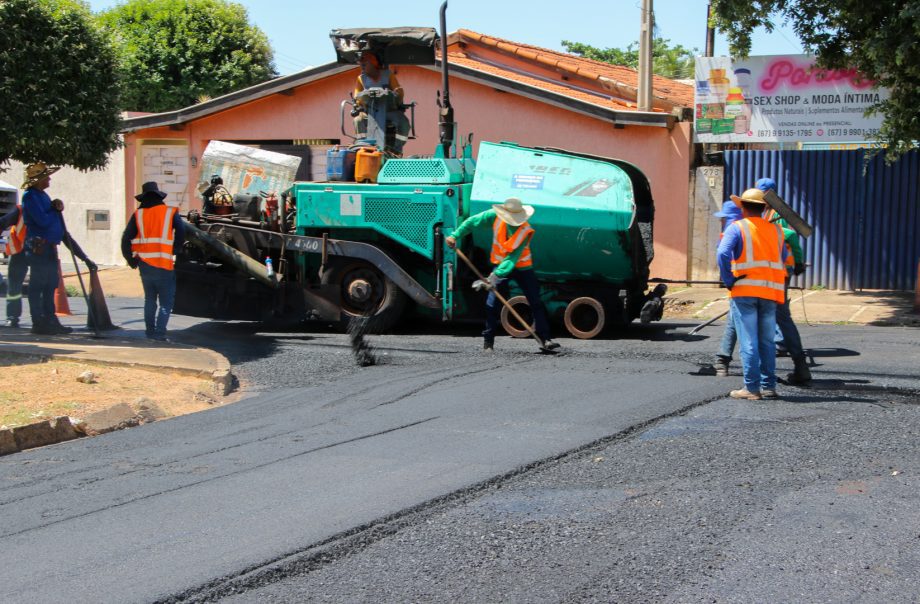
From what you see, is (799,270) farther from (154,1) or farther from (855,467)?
(154,1)

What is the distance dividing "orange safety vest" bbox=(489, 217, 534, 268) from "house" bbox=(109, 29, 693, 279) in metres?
6.74

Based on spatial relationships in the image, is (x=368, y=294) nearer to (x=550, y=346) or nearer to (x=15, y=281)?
(x=550, y=346)

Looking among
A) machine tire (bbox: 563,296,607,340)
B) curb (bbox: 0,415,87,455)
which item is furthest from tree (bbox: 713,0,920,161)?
curb (bbox: 0,415,87,455)

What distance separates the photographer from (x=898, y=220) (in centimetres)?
1485

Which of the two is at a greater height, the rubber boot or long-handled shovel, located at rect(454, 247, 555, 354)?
long-handled shovel, located at rect(454, 247, 555, 354)

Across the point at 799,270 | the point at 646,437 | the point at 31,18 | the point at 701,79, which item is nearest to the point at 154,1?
the point at 701,79

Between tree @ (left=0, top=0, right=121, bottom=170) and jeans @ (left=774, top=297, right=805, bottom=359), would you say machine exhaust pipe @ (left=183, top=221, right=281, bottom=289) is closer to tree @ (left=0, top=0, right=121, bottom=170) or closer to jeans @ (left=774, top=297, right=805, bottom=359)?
tree @ (left=0, top=0, right=121, bottom=170)

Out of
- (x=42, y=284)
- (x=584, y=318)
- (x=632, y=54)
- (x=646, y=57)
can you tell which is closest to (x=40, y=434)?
(x=42, y=284)

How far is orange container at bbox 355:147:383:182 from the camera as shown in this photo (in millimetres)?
11336

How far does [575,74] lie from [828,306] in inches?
313

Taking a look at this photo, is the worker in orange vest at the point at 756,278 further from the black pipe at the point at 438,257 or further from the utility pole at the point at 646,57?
the utility pole at the point at 646,57

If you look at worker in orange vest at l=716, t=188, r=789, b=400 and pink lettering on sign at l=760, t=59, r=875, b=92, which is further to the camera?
pink lettering on sign at l=760, t=59, r=875, b=92

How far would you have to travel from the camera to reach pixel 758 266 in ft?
Result: 24.8

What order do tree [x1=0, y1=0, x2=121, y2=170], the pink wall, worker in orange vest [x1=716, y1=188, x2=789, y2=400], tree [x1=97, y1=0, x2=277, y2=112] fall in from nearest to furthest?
worker in orange vest [x1=716, y1=188, x2=789, y2=400] → tree [x1=0, y1=0, x2=121, y2=170] → the pink wall → tree [x1=97, y1=0, x2=277, y2=112]
